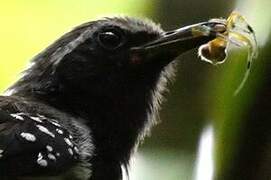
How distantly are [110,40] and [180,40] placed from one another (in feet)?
0.88

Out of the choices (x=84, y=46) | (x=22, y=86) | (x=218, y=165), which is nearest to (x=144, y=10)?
(x=84, y=46)

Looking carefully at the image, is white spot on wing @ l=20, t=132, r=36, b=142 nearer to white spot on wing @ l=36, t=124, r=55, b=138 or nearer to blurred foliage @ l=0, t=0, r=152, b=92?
white spot on wing @ l=36, t=124, r=55, b=138

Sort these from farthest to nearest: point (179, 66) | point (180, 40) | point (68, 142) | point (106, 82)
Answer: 1. point (179, 66)
2. point (106, 82)
3. point (180, 40)
4. point (68, 142)

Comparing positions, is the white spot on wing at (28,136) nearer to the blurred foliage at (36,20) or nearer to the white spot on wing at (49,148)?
the white spot on wing at (49,148)

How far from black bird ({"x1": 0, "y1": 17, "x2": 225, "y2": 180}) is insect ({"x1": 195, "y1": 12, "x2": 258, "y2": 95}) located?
53mm

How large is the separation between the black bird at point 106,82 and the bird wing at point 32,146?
4.6 inches

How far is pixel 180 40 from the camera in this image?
248 cm

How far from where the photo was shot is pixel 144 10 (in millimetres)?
2695

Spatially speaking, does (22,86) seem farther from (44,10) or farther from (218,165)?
(218,165)

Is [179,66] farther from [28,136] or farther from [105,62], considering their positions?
[28,136]

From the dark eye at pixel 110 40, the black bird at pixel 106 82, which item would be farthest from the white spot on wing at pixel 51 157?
the dark eye at pixel 110 40

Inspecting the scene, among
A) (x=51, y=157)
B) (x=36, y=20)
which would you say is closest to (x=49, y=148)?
(x=51, y=157)

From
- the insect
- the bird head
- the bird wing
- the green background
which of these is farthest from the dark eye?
the bird wing

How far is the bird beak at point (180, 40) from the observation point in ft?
7.99
